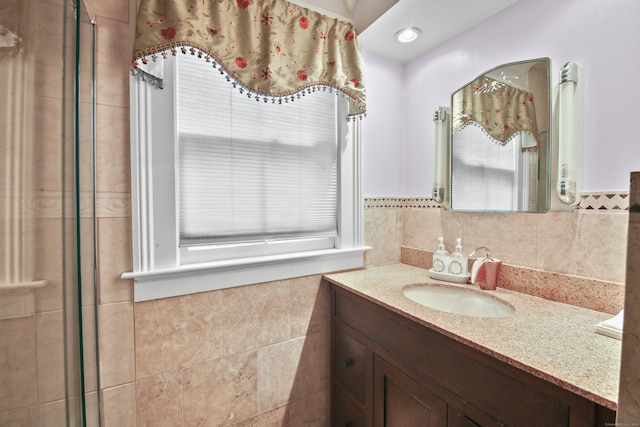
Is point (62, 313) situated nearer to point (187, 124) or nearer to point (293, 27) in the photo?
point (187, 124)

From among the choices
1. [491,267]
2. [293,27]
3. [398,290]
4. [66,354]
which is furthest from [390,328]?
[293,27]

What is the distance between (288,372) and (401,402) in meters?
0.61

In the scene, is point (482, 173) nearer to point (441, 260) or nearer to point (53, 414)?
point (441, 260)

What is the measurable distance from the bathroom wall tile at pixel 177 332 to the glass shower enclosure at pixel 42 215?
0.89 feet

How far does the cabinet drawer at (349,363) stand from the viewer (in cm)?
130

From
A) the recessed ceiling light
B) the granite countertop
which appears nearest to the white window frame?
the granite countertop

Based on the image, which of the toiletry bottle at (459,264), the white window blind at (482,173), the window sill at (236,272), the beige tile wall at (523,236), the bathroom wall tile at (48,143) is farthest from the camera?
the toiletry bottle at (459,264)

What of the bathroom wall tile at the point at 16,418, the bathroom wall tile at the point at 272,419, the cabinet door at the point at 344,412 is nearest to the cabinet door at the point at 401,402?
the cabinet door at the point at 344,412

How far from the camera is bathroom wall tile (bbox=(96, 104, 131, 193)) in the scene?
1.06 metres

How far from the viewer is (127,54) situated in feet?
3.58

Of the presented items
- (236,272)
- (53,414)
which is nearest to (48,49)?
(53,414)

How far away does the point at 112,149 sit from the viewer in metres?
1.08

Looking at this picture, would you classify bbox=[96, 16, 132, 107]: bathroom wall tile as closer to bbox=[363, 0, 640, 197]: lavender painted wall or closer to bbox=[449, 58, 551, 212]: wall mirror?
bbox=[363, 0, 640, 197]: lavender painted wall

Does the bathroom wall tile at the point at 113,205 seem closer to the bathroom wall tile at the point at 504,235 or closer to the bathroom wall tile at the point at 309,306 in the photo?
the bathroom wall tile at the point at 309,306
